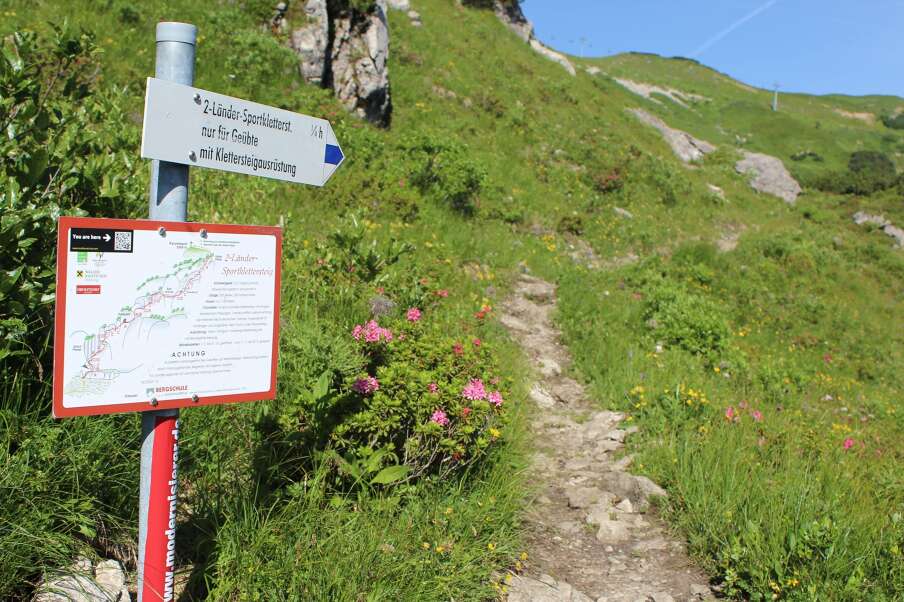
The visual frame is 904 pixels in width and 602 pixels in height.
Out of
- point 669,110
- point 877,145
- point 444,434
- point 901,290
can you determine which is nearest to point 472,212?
Result: point 444,434

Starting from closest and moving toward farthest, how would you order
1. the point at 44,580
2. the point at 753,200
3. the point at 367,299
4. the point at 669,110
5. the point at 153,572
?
the point at 153,572 < the point at 44,580 < the point at 367,299 < the point at 753,200 < the point at 669,110

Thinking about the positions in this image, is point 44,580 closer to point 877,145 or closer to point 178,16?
point 178,16

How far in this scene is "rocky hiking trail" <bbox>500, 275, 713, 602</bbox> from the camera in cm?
404

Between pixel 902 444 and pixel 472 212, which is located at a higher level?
pixel 472 212

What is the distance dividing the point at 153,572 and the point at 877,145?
58602mm

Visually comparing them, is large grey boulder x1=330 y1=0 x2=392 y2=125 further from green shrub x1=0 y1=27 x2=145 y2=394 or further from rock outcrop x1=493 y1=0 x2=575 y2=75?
rock outcrop x1=493 y1=0 x2=575 y2=75

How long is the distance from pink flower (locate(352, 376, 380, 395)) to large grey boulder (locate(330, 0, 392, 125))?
10534mm

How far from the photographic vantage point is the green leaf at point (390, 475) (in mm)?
3834

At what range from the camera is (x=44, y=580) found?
2658mm

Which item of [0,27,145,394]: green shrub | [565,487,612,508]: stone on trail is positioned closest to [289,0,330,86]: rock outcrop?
[0,27,145,394]: green shrub

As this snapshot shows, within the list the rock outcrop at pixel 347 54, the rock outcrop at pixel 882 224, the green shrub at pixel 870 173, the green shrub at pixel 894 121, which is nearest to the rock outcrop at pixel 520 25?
Answer: the rock outcrop at pixel 882 224

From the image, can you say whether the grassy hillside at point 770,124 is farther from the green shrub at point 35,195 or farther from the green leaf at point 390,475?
the green leaf at point 390,475

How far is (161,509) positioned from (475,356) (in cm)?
268

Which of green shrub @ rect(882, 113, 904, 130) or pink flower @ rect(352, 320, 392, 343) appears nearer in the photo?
pink flower @ rect(352, 320, 392, 343)
